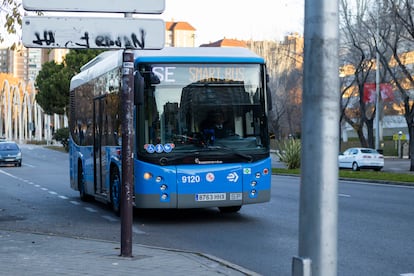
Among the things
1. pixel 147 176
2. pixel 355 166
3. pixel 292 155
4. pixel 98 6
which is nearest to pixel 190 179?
pixel 147 176

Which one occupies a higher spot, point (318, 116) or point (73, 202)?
point (318, 116)

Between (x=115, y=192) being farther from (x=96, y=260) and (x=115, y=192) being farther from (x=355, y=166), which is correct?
(x=355, y=166)

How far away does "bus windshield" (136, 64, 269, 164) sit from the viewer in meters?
12.7

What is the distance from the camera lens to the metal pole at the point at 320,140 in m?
4.79

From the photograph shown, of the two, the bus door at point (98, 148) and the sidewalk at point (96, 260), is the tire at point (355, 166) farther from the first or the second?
the sidewalk at point (96, 260)

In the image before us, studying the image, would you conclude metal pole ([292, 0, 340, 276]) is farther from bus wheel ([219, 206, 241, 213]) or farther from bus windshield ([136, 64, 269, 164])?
bus wheel ([219, 206, 241, 213])

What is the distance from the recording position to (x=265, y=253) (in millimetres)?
9727

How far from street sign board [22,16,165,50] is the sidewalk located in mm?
2478

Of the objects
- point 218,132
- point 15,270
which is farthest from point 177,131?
point 15,270

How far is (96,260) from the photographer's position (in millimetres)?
8555

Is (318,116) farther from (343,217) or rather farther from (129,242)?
(343,217)

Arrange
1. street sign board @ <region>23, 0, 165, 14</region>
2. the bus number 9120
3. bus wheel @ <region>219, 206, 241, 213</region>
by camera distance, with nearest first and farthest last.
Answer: street sign board @ <region>23, 0, 165, 14</region>, the bus number 9120, bus wheel @ <region>219, 206, 241, 213</region>

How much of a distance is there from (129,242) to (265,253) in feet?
6.44


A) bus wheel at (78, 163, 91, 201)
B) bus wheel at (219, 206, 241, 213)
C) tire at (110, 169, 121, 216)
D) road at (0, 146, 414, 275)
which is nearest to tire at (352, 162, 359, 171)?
road at (0, 146, 414, 275)
